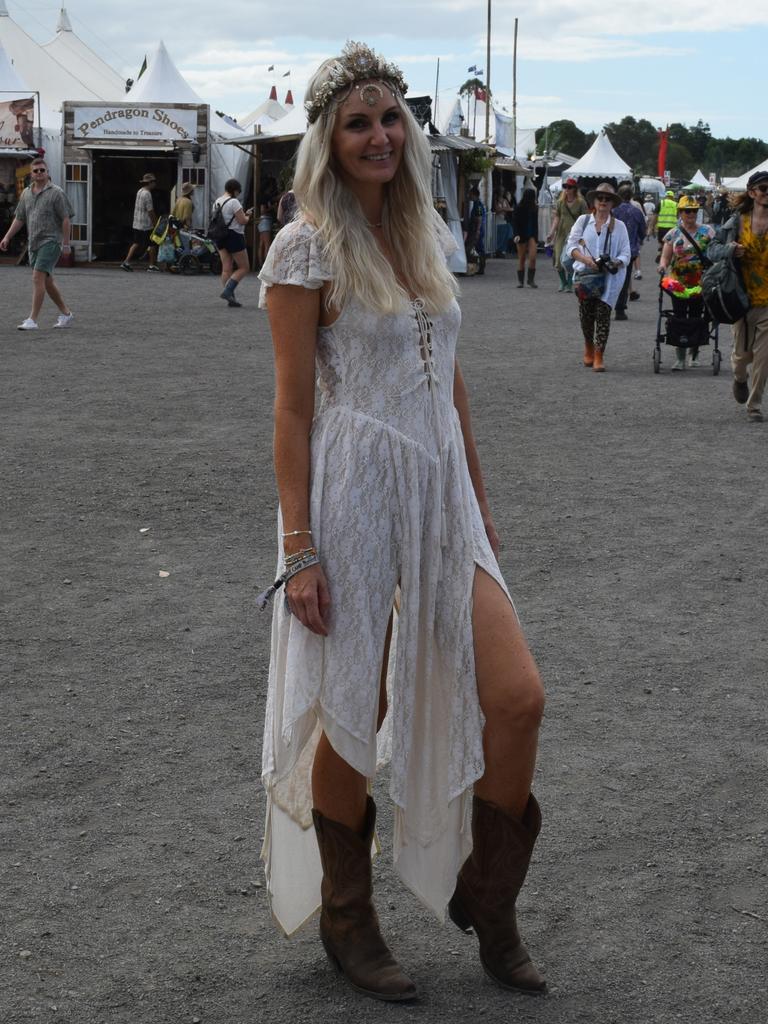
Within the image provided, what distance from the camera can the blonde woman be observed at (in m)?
2.88

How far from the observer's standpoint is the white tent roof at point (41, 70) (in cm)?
3472

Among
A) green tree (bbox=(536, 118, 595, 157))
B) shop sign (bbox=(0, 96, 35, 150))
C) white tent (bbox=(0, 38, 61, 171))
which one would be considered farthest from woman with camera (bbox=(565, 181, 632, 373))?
green tree (bbox=(536, 118, 595, 157))

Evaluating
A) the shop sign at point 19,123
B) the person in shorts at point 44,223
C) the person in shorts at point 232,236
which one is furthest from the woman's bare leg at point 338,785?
the shop sign at point 19,123

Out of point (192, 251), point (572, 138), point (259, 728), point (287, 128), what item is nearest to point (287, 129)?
point (287, 128)

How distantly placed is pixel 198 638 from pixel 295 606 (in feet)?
8.83

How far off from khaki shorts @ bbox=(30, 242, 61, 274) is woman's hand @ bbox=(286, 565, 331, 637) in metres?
13.8

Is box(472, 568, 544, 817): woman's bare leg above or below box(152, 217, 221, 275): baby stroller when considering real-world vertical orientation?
below

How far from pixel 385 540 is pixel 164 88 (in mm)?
30537

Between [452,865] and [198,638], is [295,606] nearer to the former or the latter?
[452,865]

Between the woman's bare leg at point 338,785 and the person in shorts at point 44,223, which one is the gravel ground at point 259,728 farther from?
the person in shorts at point 44,223

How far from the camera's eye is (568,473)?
29.2ft

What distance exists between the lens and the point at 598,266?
547 inches

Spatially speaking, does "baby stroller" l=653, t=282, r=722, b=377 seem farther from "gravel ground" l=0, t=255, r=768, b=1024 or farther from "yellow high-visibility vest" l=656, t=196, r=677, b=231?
"yellow high-visibility vest" l=656, t=196, r=677, b=231

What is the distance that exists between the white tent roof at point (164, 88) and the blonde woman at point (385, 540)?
95.9 feet
